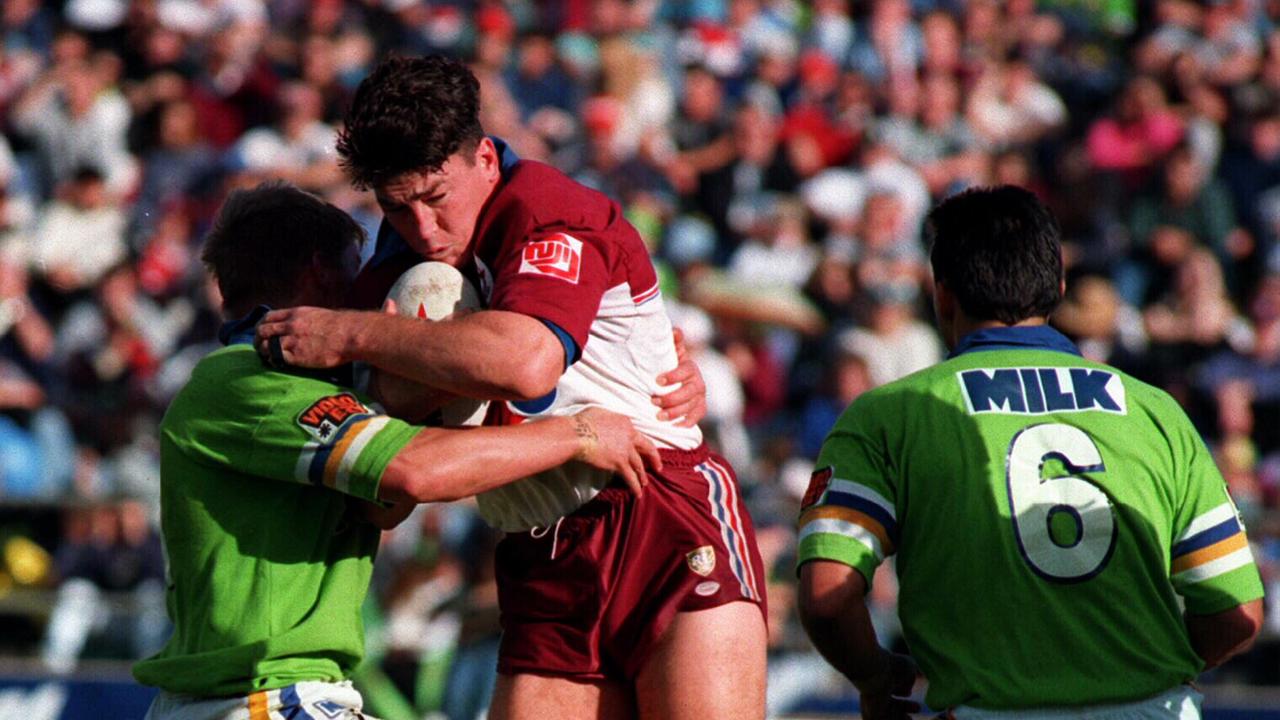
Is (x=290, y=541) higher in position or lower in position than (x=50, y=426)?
lower

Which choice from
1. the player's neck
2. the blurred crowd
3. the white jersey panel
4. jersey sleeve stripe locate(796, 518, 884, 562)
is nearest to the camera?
jersey sleeve stripe locate(796, 518, 884, 562)

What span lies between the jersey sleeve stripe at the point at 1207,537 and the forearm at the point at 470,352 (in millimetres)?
1441

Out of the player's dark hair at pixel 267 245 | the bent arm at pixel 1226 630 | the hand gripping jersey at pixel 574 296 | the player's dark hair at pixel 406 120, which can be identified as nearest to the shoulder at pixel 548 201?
the hand gripping jersey at pixel 574 296

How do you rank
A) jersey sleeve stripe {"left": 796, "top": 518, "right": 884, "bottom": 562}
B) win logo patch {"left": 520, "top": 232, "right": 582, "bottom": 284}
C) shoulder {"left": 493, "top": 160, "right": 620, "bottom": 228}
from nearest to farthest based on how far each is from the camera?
jersey sleeve stripe {"left": 796, "top": 518, "right": 884, "bottom": 562}
win logo patch {"left": 520, "top": 232, "right": 582, "bottom": 284}
shoulder {"left": 493, "top": 160, "right": 620, "bottom": 228}

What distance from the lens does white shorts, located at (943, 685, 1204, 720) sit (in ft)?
11.9

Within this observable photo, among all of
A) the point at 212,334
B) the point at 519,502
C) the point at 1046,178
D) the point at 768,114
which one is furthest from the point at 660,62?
the point at 519,502

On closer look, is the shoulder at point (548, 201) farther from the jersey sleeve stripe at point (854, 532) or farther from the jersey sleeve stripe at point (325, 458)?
the jersey sleeve stripe at point (854, 532)

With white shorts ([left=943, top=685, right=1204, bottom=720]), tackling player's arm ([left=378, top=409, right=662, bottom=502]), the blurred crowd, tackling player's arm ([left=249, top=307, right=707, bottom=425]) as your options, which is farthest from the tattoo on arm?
the blurred crowd

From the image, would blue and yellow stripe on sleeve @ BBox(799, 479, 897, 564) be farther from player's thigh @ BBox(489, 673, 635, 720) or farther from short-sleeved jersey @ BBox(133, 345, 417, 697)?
short-sleeved jersey @ BBox(133, 345, 417, 697)

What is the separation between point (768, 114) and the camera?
41.0ft

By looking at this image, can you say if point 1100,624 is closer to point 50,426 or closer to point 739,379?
point 739,379

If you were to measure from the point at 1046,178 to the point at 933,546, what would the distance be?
339 inches

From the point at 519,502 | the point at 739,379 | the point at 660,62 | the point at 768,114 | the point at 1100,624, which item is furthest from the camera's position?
the point at 660,62

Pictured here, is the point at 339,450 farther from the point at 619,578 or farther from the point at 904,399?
the point at 904,399
